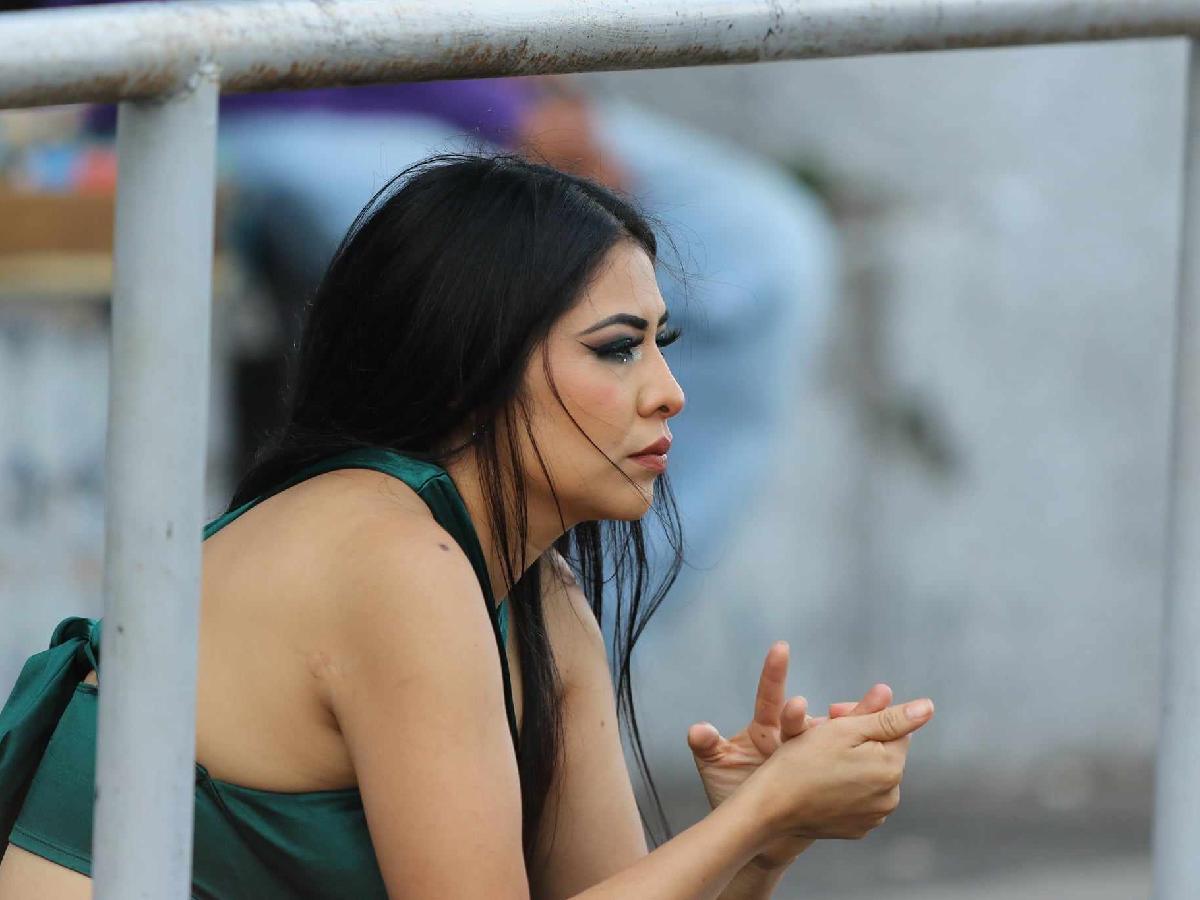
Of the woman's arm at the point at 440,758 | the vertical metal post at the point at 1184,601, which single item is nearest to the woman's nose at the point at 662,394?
the woman's arm at the point at 440,758

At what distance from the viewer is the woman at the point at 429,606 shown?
1.41 m

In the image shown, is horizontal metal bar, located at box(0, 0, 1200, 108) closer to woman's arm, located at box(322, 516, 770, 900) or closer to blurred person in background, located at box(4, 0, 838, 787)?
woman's arm, located at box(322, 516, 770, 900)

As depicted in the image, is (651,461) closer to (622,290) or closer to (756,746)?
(622,290)

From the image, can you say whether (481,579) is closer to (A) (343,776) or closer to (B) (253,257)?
(A) (343,776)

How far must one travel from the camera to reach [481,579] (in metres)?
1.56

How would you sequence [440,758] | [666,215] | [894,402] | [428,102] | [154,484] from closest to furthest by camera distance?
[154,484] → [440,758] → [666,215] → [428,102] → [894,402]

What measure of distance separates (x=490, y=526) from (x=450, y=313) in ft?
0.64

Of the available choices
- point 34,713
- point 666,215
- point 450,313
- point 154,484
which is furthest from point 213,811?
point 666,215

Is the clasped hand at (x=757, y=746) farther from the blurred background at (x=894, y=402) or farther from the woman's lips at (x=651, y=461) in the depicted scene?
the blurred background at (x=894, y=402)

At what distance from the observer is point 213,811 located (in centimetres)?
149

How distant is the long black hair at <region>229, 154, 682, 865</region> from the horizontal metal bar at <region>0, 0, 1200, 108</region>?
549 millimetres

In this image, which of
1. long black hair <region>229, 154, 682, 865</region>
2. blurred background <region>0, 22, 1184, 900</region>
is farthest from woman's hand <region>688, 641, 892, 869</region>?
blurred background <region>0, 22, 1184, 900</region>

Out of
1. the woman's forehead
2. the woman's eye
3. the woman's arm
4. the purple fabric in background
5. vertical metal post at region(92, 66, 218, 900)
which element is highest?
the purple fabric in background

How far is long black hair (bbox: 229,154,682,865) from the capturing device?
1578mm
